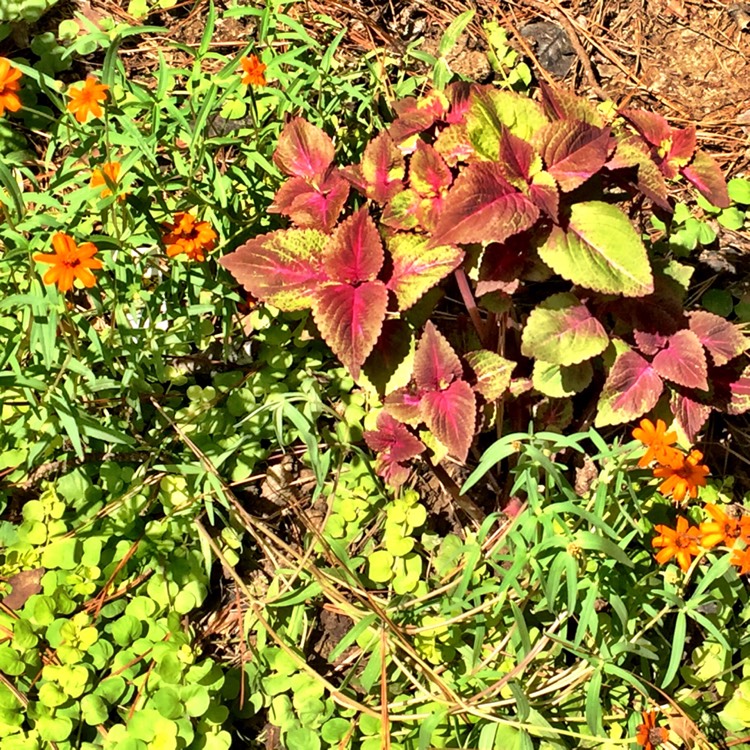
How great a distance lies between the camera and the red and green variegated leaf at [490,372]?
181 cm

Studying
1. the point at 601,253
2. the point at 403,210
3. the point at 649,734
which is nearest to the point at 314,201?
the point at 403,210

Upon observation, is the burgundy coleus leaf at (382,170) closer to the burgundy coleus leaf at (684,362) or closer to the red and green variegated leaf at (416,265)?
the red and green variegated leaf at (416,265)

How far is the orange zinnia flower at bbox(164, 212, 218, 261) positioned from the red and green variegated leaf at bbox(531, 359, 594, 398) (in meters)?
0.77

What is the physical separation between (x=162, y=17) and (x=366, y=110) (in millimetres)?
870

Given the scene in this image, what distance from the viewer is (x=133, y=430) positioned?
210cm

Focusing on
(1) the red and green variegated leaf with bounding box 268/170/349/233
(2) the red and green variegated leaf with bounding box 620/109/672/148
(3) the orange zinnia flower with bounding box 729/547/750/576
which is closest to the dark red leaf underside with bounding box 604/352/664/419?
(3) the orange zinnia flower with bounding box 729/547/750/576

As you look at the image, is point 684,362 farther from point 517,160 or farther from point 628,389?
point 517,160

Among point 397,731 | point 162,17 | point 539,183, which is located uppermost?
point 162,17

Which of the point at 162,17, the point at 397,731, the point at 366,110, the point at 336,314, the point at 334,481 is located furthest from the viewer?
the point at 162,17

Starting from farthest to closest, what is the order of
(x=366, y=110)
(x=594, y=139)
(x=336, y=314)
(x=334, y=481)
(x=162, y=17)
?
(x=162, y=17)
(x=366, y=110)
(x=334, y=481)
(x=336, y=314)
(x=594, y=139)

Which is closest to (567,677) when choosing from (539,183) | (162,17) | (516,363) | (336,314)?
(516,363)

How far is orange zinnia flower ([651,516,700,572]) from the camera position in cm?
154

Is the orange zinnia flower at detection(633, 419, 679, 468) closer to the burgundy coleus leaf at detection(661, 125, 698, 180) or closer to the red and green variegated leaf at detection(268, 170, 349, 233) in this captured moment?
the burgundy coleus leaf at detection(661, 125, 698, 180)

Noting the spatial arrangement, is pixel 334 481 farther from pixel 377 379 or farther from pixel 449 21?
pixel 449 21
